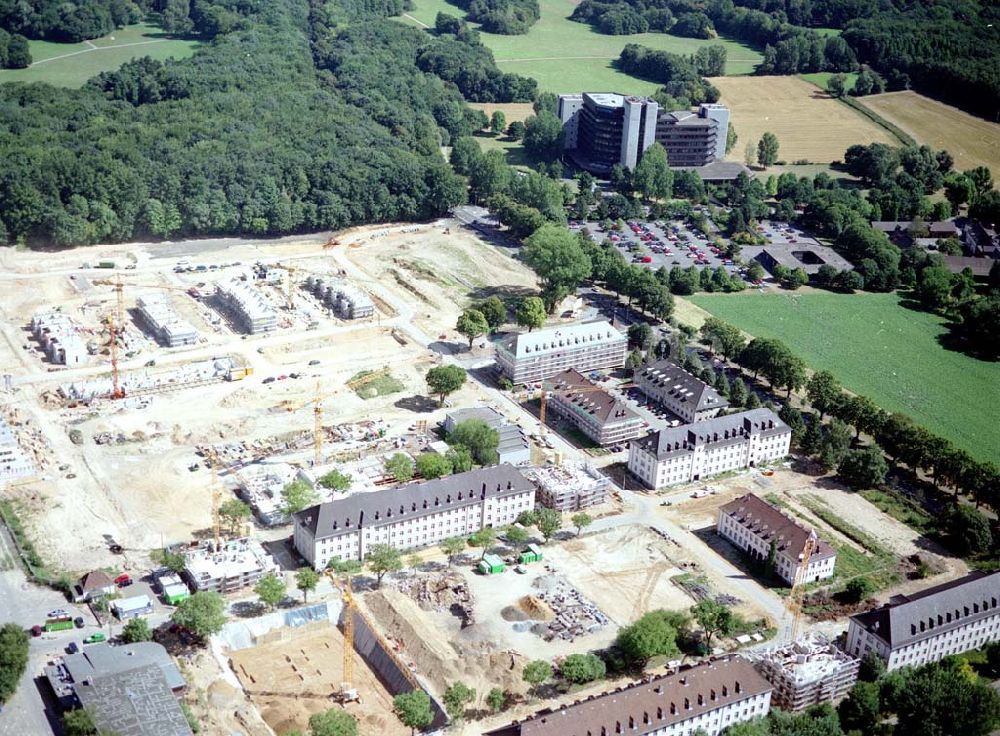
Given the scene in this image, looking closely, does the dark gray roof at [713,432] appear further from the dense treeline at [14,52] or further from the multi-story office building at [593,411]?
the dense treeline at [14,52]

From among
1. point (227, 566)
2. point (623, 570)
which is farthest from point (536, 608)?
point (227, 566)

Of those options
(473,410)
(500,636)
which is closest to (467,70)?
(473,410)

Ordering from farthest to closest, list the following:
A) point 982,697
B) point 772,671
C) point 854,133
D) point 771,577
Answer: point 854,133 < point 771,577 < point 772,671 < point 982,697

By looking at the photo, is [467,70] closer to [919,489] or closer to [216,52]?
[216,52]

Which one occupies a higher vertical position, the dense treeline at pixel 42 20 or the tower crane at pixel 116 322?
the dense treeline at pixel 42 20

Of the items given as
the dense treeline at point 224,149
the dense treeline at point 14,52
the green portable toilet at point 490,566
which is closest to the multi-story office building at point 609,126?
the dense treeline at point 224,149

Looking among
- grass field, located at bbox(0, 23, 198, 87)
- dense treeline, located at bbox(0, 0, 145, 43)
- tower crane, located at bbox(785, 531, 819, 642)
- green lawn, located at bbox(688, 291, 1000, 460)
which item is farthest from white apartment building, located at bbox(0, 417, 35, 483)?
dense treeline, located at bbox(0, 0, 145, 43)

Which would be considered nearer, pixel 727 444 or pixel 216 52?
pixel 727 444
